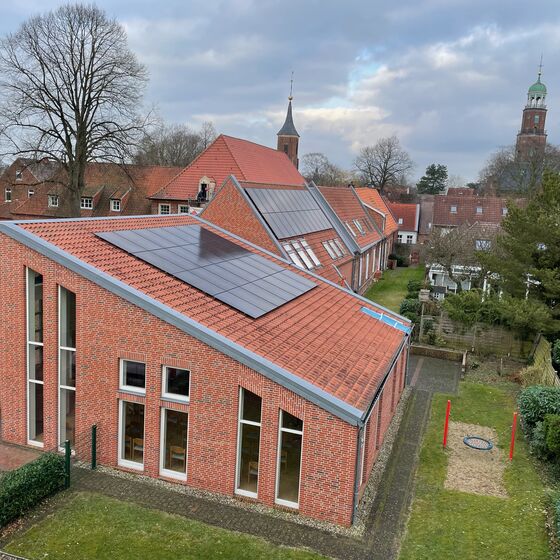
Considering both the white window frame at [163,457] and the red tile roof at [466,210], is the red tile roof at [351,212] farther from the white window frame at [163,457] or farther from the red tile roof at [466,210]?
the white window frame at [163,457]

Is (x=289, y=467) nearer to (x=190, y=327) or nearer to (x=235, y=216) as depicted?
(x=190, y=327)

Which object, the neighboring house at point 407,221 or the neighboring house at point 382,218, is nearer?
the neighboring house at point 382,218

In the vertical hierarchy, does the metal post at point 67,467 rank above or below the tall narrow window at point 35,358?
below

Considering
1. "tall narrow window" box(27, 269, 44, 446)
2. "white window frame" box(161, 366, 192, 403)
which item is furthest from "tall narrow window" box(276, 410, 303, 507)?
"tall narrow window" box(27, 269, 44, 446)

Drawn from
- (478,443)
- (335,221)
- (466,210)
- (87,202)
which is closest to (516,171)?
(466,210)

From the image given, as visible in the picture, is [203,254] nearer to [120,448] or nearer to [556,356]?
[120,448]

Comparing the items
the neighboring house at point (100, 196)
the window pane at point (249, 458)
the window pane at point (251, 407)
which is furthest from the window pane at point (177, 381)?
the neighboring house at point (100, 196)

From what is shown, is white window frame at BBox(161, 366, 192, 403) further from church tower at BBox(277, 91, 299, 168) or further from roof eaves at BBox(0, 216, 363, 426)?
church tower at BBox(277, 91, 299, 168)
